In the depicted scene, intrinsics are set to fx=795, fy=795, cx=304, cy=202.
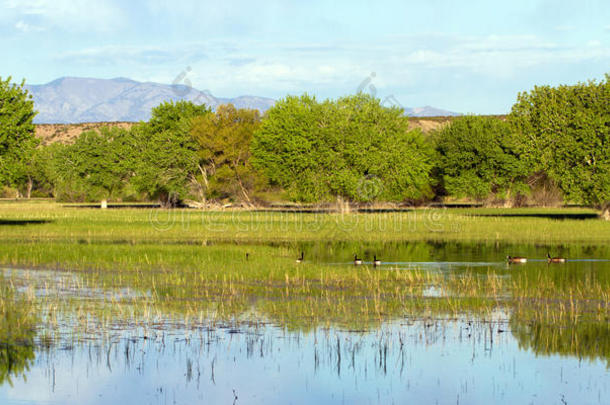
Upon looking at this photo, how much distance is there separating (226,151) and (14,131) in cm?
5508

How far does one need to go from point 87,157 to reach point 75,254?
288ft

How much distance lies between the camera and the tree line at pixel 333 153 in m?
77.3

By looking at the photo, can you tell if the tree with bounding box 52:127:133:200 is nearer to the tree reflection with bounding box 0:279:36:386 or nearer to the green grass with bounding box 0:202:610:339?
the green grass with bounding box 0:202:610:339

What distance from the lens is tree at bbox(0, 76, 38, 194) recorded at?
6025cm

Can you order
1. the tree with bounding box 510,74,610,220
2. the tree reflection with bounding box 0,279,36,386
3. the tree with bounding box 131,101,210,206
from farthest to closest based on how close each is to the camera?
the tree with bounding box 131,101,210,206 → the tree with bounding box 510,74,610,220 → the tree reflection with bounding box 0,279,36,386

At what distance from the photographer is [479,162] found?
12975 centimetres

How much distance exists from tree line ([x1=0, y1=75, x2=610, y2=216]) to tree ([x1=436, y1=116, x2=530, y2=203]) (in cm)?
19

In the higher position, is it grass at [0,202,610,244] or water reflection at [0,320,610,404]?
grass at [0,202,610,244]

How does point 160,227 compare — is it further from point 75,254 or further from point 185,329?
point 185,329

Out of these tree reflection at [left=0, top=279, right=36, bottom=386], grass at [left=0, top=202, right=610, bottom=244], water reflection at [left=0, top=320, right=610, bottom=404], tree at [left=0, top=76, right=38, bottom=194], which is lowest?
water reflection at [left=0, top=320, right=610, bottom=404]

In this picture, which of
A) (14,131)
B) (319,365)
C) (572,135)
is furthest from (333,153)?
(319,365)

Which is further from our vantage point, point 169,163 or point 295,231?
point 169,163

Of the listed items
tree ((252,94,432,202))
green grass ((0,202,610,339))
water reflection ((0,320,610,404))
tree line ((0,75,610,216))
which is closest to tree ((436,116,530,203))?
tree line ((0,75,610,216))

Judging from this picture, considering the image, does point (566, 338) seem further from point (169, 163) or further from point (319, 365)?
point (169, 163)
